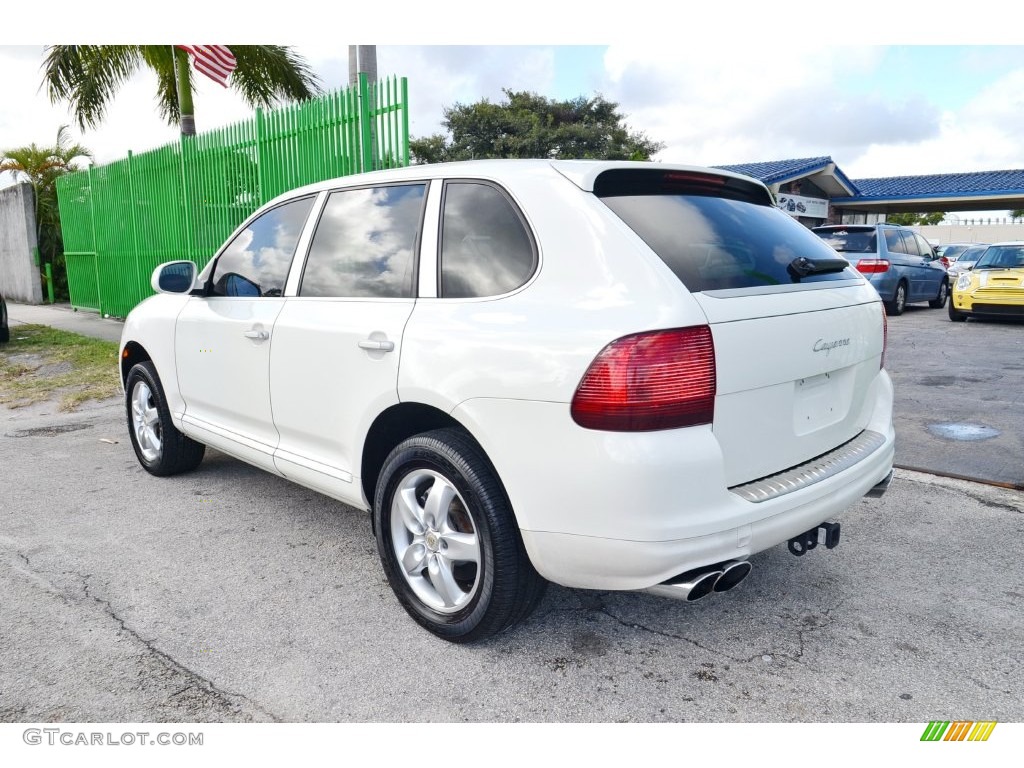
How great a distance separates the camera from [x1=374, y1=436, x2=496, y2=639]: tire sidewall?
2623mm

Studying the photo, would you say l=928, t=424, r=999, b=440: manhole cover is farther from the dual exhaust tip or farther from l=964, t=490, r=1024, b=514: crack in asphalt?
the dual exhaust tip

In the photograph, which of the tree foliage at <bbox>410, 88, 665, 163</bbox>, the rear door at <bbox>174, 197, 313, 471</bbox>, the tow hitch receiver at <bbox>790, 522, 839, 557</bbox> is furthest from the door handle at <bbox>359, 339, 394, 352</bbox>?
the tree foliage at <bbox>410, 88, 665, 163</bbox>

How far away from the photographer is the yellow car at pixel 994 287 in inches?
499

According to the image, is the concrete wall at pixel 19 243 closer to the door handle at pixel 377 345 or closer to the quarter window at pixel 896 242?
the quarter window at pixel 896 242

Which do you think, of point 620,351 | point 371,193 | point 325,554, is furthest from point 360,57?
point 620,351

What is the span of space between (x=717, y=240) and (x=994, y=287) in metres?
12.4

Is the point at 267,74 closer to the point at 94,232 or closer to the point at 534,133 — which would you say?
the point at 94,232

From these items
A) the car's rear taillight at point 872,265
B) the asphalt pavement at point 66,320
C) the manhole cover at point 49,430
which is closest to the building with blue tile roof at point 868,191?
the car's rear taillight at point 872,265

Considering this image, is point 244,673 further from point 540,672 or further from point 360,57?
point 360,57

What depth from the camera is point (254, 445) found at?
12.6 feet

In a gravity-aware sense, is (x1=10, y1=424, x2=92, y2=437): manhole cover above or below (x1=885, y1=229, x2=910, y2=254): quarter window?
below

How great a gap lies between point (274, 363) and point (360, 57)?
20.7 ft

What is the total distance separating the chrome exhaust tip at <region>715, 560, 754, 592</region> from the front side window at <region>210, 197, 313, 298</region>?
2.40m

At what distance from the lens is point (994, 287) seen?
42.0 feet
